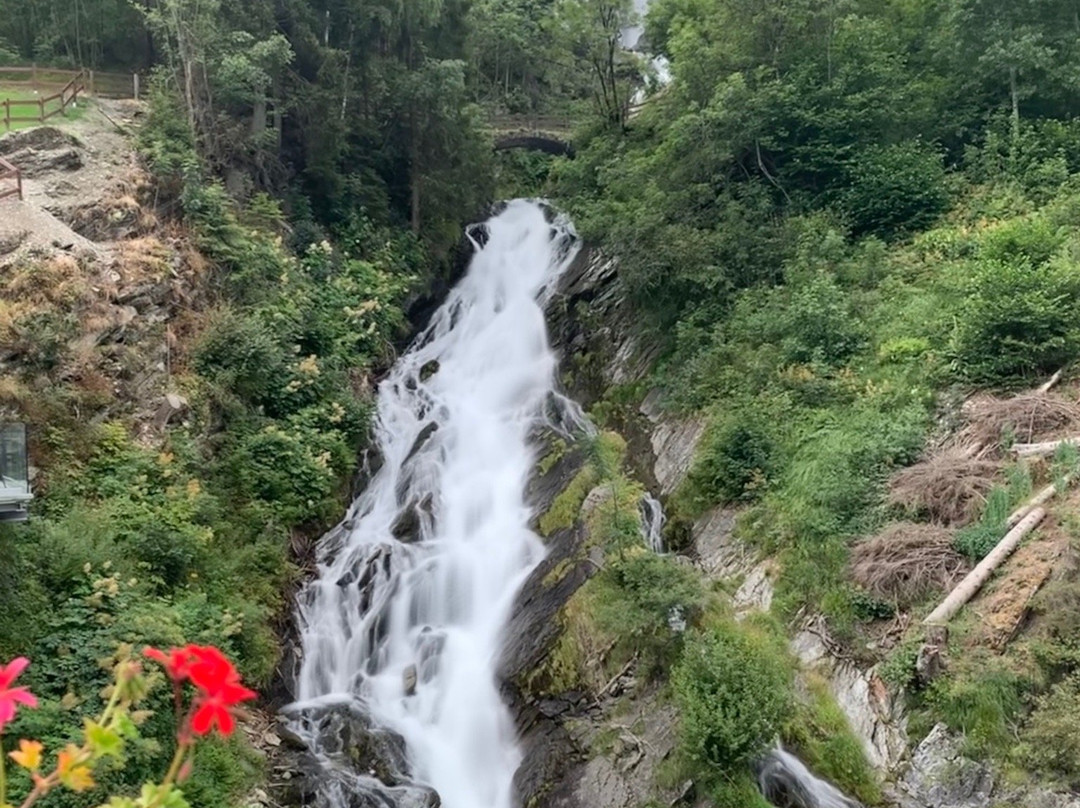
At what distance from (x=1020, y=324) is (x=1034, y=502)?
3348 mm

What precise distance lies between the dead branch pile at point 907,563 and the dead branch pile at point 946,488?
307 millimetres

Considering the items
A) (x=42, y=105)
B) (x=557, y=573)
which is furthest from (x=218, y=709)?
(x=42, y=105)

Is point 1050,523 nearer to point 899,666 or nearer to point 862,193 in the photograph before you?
point 899,666

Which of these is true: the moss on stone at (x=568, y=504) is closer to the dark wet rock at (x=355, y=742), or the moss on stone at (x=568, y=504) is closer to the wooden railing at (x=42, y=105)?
the dark wet rock at (x=355, y=742)

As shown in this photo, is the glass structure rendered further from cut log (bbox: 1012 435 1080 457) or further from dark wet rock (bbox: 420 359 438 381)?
cut log (bbox: 1012 435 1080 457)

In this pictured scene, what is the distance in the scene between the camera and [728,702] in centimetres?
838

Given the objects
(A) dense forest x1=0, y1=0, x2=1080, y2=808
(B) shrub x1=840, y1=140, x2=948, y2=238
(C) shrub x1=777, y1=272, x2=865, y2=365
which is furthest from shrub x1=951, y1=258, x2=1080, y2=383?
(B) shrub x1=840, y1=140, x2=948, y2=238

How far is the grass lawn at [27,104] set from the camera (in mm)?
17094

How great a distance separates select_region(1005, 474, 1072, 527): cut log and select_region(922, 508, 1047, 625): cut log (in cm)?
8

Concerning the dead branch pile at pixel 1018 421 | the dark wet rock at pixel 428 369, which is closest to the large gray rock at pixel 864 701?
the dead branch pile at pixel 1018 421

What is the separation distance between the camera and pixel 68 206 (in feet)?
47.2

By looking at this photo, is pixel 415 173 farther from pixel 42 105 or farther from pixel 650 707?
pixel 650 707

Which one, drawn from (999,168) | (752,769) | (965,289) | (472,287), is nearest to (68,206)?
(472,287)

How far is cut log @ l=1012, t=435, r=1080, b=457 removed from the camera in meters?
9.72
